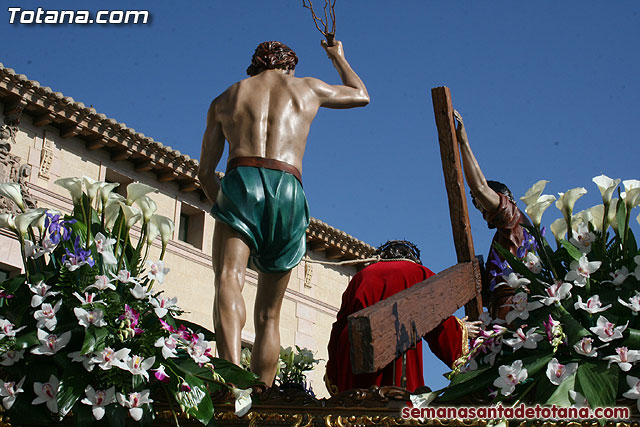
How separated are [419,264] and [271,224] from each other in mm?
1812

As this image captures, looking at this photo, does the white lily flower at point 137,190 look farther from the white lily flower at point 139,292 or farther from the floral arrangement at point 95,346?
the white lily flower at point 139,292

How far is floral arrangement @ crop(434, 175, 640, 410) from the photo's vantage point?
347 cm

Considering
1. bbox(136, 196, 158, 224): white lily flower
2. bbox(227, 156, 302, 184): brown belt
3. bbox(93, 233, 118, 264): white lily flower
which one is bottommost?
bbox(93, 233, 118, 264): white lily flower

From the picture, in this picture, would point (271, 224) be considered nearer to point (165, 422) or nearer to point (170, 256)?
point (165, 422)

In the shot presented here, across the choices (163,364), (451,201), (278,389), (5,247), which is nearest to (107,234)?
(163,364)

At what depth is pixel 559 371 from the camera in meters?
3.49

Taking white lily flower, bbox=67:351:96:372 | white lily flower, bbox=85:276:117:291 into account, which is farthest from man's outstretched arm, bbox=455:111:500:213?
white lily flower, bbox=67:351:96:372

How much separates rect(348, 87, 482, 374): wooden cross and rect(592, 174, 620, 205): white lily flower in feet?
3.03

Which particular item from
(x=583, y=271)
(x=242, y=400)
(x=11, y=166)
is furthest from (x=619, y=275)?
(x=11, y=166)

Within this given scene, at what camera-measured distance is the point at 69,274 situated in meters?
3.99

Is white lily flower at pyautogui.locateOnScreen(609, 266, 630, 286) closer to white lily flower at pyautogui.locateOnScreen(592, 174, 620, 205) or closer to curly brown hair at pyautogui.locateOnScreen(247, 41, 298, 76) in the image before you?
white lily flower at pyautogui.locateOnScreen(592, 174, 620, 205)

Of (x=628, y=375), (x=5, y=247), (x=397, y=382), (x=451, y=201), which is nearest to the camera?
(x=628, y=375)

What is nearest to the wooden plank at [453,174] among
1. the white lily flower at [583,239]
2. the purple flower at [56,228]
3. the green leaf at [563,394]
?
the white lily flower at [583,239]

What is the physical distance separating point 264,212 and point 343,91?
95 centimetres
